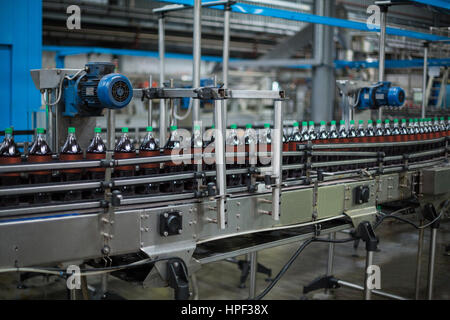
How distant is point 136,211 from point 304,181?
100cm

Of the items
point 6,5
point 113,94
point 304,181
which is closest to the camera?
point 113,94

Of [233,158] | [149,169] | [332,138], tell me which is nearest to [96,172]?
[149,169]

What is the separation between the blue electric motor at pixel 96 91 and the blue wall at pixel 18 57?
2376mm

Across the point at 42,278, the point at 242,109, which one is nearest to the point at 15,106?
the point at 42,278

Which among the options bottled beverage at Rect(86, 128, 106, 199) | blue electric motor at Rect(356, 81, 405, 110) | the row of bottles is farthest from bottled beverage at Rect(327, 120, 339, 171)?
bottled beverage at Rect(86, 128, 106, 199)

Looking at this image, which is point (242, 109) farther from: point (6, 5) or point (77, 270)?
point (77, 270)

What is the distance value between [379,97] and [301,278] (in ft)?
5.42

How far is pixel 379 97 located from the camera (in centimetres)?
407

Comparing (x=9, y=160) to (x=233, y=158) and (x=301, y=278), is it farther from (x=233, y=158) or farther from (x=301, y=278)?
(x=301, y=278)

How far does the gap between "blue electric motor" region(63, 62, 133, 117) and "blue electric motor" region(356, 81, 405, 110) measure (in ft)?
7.77

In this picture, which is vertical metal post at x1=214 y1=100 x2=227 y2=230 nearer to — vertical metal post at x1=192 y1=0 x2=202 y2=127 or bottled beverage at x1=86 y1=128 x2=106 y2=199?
bottled beverage at x1=86 y1=128 x2=106 y2=199

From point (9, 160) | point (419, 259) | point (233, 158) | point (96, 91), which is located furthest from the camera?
point (419, 259)

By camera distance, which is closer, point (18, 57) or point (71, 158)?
point (71, 158)
